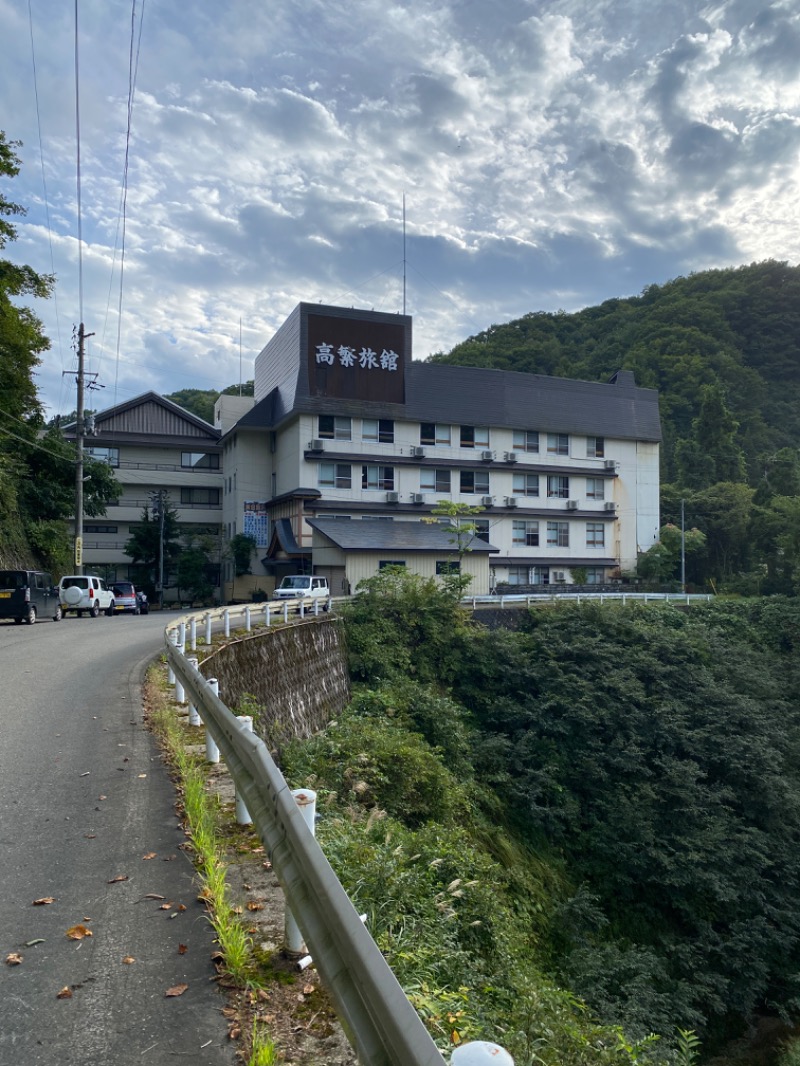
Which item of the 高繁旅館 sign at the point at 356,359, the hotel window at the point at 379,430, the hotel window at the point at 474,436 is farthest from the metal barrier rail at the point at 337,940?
the hotel window at the point at 474,436

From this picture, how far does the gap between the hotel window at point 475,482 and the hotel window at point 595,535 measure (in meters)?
7.52

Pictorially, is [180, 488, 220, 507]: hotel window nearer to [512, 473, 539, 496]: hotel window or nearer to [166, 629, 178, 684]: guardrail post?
[512, 473, 539, 496]: hotel window

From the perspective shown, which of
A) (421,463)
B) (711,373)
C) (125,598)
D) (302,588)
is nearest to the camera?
(302,588)

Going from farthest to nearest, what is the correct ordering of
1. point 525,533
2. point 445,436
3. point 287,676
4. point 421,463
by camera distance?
1. point 525,533
2. point 445,436
3. point 421,463
4. point 287,676

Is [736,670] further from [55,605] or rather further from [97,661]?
[55,605]

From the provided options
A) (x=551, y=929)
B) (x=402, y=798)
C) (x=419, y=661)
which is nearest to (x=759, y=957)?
(x=551, y=929)

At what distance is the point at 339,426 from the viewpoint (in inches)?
1661

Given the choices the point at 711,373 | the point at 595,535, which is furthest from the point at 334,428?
the point at 711,373

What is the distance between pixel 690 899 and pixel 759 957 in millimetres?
1754

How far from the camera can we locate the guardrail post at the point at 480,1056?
176cm

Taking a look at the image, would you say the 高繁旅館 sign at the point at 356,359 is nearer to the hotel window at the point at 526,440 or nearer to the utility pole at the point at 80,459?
the hotel window at the point at 526,440

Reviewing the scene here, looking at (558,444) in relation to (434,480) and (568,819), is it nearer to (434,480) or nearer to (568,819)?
(434,480)

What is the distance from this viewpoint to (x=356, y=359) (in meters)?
42.2

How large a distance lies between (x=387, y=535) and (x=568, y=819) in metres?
22.2
